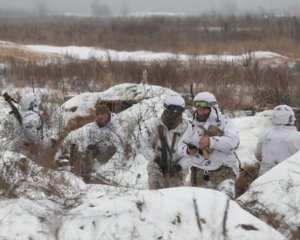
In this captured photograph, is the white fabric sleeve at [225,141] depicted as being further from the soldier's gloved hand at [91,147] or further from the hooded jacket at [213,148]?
the soldier's gloved hand at [91,147]

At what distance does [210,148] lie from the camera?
21.7 feet

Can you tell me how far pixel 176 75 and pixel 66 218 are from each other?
11150mm

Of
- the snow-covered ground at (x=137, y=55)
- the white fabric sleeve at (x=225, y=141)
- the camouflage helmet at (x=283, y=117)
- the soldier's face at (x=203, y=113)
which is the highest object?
the soldier's face at (x=203, y=113)

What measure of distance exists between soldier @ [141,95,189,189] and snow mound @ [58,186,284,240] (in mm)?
2398

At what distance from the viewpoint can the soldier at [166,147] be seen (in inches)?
280

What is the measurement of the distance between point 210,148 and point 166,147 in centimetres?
71

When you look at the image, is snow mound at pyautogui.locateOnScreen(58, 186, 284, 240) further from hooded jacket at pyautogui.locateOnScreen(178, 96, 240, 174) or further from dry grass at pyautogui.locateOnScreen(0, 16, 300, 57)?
dry grass at pyautogui.locateOnScreen(0, 16, 300, 57)

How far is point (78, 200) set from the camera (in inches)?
196

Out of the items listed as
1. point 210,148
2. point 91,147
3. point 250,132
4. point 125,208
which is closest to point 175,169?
point 210,148

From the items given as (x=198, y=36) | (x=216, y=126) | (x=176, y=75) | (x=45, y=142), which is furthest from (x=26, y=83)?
(x=198, y=36)

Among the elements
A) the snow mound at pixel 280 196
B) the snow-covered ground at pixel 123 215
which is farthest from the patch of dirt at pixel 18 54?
the snow-covered ground at pixel 123 215

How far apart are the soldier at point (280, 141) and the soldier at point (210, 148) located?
68cm

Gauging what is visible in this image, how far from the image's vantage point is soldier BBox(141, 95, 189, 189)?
710 centimetres

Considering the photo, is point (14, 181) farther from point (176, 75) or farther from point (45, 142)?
point (176, 75)
